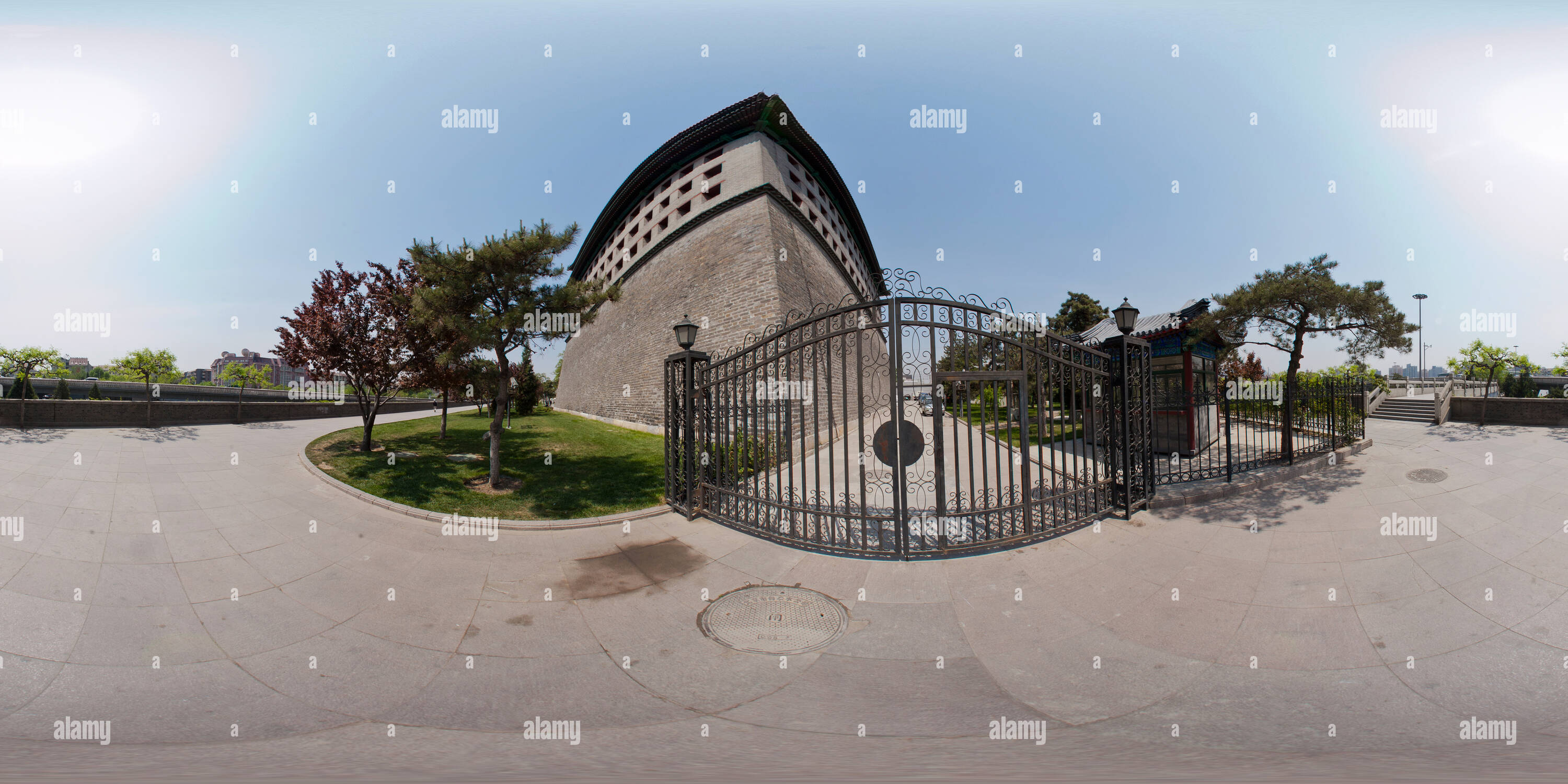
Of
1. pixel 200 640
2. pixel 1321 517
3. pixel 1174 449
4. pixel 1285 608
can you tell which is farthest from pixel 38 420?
pixel 1174 449

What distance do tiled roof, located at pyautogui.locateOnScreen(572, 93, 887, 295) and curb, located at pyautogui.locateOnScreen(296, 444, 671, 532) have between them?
11.5 meters

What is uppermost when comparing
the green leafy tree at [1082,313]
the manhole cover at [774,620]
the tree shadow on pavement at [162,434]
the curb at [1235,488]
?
the green leafy tree at [1082,313]

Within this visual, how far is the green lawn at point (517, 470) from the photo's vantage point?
7.71 metres

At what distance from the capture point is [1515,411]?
1554 centimetres

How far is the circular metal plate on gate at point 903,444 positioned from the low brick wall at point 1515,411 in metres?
22.1

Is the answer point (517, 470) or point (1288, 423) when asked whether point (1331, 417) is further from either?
point (517, 470)

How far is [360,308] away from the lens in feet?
38.6

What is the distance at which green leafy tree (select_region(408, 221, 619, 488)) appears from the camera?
8703 millimetres

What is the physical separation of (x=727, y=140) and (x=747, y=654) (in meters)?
21.9

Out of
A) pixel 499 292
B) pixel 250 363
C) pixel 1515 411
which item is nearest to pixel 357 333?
pixel 499 292

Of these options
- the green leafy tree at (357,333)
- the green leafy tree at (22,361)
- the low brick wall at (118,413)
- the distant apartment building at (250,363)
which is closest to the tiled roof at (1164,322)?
the green leafy tree at (357,333)

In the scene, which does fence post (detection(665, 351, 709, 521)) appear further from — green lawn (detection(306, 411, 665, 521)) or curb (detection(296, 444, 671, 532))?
green lawn (detection(306, 411, 665, 521))

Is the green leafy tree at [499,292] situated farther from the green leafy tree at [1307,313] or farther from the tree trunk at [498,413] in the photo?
the green leafy tree at [1307,313]

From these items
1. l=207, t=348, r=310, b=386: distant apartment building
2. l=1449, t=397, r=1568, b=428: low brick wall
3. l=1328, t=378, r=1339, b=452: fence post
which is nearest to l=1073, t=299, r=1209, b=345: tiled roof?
l=1328, t=378, r=1339, b=452: fence post
